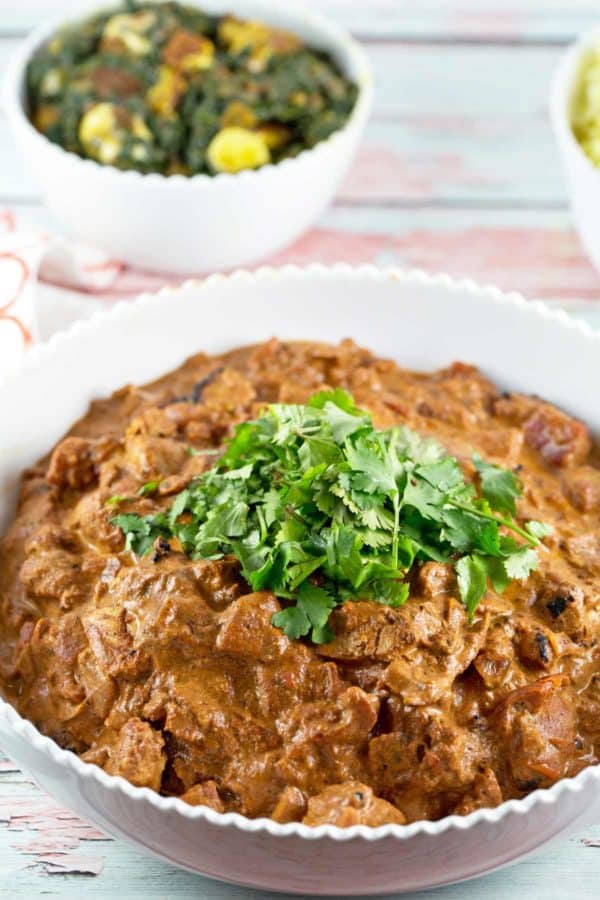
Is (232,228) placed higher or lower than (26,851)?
higher

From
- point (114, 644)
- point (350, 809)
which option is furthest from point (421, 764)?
point (114, 644)

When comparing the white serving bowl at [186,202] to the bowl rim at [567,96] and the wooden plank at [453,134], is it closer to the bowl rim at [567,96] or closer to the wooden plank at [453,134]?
the wooden plank at [453,134]

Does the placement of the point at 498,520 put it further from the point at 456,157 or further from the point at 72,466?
the point at 456,157

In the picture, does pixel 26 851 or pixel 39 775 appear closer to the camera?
pixel 39 775

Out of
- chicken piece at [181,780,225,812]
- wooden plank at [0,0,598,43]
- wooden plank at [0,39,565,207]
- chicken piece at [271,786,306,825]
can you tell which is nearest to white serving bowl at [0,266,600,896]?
chicken piece at [181,780,225,812]

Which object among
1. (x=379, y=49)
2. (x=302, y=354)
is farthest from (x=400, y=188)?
(x=302, y=354)

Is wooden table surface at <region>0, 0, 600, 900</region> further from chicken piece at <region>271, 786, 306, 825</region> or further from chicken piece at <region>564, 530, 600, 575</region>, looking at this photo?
chicken piece at <region>564, 530, 600, 575</region>

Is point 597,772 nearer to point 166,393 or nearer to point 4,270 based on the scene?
point 166,393
